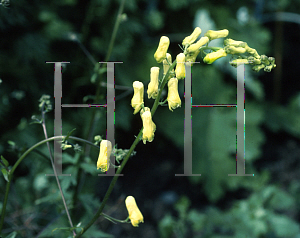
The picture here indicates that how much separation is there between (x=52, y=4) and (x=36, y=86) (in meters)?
0.59

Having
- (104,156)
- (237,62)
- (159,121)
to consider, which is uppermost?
(237,62)

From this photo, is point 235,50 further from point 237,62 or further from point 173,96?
point 173,96

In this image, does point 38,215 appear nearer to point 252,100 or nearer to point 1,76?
point 1,76

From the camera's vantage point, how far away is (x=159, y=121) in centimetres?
281

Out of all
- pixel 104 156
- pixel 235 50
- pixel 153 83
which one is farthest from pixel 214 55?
pixel 104 156

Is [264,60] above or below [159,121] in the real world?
above

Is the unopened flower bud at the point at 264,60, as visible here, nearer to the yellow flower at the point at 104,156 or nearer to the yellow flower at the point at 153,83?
the yellow flower at the point at 153,83

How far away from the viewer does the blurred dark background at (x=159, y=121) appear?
1.89m

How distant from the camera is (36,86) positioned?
2.12 meters

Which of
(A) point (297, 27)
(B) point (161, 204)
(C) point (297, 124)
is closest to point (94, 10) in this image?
(B) point (161, 204)

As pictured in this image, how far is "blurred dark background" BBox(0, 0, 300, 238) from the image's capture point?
6.20ft

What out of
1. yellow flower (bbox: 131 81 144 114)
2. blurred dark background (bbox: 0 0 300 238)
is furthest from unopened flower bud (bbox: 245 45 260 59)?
blurred dark background (bbox: 0 0 300 238)

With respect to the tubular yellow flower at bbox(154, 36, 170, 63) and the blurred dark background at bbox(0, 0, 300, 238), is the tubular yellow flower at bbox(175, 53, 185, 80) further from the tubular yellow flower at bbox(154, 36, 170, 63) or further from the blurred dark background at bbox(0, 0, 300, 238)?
the blurred dark background at bbox(0, 0, 300, 238)

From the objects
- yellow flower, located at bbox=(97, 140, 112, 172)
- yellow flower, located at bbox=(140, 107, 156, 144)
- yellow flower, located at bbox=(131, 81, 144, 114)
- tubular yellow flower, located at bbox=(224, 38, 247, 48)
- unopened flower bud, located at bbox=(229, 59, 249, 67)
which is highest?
tubular yellow flower, located at bbox=(224, 38, 247, 48)
